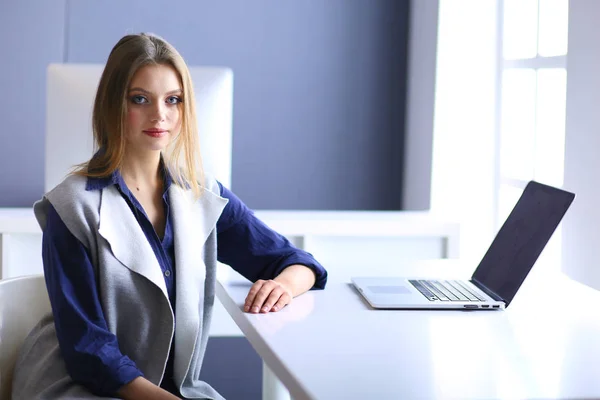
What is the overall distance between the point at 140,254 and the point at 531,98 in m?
1.68

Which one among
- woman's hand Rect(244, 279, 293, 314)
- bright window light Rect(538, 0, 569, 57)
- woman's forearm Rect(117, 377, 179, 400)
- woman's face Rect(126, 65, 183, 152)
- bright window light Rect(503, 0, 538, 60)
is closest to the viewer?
woman's forearm Rect(117, 377, 179, 400)

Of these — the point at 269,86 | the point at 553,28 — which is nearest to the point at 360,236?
the point at 553,28

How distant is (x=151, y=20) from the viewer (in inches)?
139

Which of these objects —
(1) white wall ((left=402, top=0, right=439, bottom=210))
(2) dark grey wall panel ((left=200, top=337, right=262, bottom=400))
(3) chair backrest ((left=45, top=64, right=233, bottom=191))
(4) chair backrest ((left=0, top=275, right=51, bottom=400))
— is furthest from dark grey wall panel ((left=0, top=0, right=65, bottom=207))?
(4) chair backrest ((left=0, top=275, right=51, bottom=400))

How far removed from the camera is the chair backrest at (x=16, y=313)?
5.02ft

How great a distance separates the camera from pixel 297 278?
5.26ft

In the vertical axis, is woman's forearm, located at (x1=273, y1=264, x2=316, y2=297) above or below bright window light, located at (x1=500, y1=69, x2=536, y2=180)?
below

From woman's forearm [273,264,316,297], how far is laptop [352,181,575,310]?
92 mm

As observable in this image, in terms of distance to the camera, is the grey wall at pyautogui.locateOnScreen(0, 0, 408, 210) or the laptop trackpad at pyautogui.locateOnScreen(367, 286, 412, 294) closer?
the laptop trackpad at pyautogui.locateOnScreen(367, 286, 412, 294)

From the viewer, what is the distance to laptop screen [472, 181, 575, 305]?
154 cm

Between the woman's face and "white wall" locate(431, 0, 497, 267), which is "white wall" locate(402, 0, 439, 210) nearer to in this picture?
"white wall" locate(431, 0, 497, 267)

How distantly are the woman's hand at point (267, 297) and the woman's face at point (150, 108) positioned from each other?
31 cm

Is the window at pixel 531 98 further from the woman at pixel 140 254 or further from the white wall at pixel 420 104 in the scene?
the woman at pixel 140 254

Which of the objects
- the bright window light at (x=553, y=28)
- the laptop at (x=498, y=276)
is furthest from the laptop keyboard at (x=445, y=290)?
the bright window light at (x=553, y=28)
